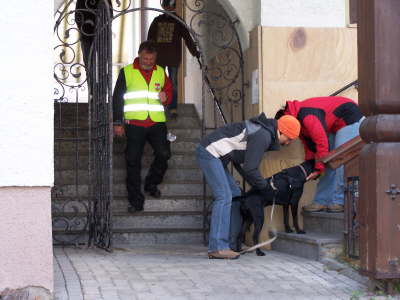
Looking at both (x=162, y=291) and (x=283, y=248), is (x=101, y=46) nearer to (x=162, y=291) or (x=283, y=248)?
(x=283, y=248)

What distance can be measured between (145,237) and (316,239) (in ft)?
7.61

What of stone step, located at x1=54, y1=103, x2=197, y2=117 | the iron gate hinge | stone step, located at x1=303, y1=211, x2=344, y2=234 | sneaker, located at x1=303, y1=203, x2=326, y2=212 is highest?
stone step, located at x1=54, y1=103, x2=197, y2=117

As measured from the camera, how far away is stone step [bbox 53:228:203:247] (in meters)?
9.72

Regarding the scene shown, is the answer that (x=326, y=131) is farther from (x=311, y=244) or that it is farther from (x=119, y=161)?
(x=119, y=161)

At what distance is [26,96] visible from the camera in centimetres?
604

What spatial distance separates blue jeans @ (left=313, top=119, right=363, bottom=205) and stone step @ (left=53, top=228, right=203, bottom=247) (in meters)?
1.53

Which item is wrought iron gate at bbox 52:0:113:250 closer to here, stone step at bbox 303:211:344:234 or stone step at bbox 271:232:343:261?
stone step at bbox 271:232:343:261

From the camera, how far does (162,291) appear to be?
255 inches

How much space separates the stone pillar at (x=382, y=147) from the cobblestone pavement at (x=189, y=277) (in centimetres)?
44

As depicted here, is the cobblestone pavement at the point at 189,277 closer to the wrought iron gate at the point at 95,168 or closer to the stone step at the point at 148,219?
the wrought iron gate at the point at 95,168

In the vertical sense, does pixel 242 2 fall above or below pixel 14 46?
above

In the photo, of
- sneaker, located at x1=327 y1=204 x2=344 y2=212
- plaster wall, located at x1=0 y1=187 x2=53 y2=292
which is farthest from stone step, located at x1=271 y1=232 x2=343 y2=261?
plaster wall, located at x1=0 y1=187 x2=53 y2=292

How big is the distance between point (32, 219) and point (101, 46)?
369cm

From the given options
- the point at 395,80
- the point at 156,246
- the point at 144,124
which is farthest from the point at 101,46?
the point at 395,80
